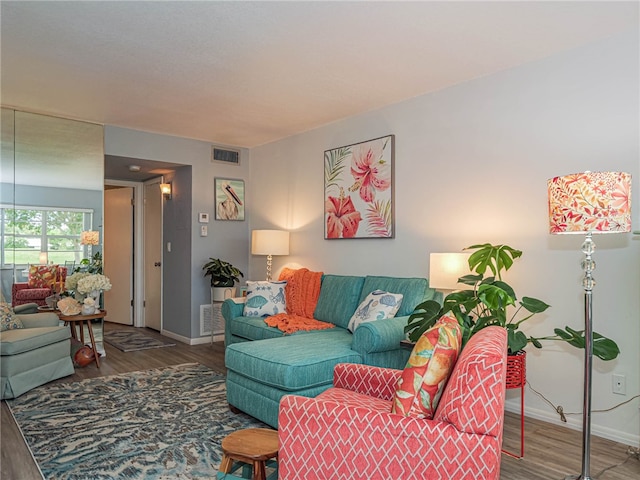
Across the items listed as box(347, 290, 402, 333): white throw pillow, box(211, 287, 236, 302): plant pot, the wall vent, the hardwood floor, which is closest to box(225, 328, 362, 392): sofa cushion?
box(347, 290, 402, 333): white throw pillow

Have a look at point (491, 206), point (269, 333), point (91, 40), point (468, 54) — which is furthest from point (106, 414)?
point (468, 54)

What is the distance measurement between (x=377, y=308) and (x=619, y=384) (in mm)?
1566

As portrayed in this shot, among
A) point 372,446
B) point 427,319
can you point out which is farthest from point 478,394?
point 427,319

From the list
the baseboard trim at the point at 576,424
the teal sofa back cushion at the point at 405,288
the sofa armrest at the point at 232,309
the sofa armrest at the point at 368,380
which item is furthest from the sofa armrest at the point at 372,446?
the sofa armrest at the point at 232,309

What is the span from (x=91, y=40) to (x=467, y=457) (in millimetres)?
3059

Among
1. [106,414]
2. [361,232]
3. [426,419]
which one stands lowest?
[106,414]

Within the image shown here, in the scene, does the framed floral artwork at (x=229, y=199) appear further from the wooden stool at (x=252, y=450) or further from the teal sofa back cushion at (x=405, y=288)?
the wooden stool at (x=252, y=450)

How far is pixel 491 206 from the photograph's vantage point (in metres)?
3.39

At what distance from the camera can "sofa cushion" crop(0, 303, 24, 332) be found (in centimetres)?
378

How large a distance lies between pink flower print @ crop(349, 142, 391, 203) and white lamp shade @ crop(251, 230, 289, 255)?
1049 mm

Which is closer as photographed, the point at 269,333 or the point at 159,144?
the point at 269,333

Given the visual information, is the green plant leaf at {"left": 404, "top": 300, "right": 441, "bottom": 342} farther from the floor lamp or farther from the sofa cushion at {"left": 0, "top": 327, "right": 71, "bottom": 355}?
the sofa cushion at {"left": 0, "top": 327, "right": 71, "bottom": 355}

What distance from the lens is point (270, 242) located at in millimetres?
5008

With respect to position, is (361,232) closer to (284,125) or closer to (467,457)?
(284,125)
